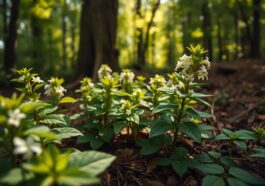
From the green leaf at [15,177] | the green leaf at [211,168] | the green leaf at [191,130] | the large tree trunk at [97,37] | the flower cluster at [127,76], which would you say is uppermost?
the large tree trunk at [97,37]

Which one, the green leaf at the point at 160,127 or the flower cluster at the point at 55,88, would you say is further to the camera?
the flower cluster at the point at 55,88

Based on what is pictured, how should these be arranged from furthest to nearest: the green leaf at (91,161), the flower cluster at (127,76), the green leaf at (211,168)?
1. the flower cluster at (127,76)
2. the green leaf at (211,168)
3. the green leaf at (91,161)

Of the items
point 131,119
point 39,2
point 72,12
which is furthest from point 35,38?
point 131,119

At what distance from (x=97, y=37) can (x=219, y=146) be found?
434 cm

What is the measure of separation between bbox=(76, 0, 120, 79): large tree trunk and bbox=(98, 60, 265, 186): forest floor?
254cm

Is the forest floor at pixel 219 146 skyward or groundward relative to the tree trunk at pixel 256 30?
groundward

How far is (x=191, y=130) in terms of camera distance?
8.44 feet

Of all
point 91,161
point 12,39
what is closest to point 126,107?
point 91,161

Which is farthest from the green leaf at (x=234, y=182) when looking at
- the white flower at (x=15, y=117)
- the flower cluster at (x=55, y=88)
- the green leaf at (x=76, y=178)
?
the flower cluster at (x=55, y=88)

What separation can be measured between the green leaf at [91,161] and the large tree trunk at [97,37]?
15.2 feet

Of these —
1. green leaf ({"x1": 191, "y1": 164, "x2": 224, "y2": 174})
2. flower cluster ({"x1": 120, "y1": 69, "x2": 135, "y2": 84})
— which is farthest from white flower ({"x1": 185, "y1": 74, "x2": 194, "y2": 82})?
flower cluster ({"x1": 120, "y1": 69, "x2": 135, "y2": 84})

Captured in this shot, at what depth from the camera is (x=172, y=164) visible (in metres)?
2.59

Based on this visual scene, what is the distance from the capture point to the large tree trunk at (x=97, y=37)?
21.3 feet

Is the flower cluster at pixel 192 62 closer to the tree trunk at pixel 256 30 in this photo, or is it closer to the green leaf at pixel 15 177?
the green leaf at pixel 15 177
